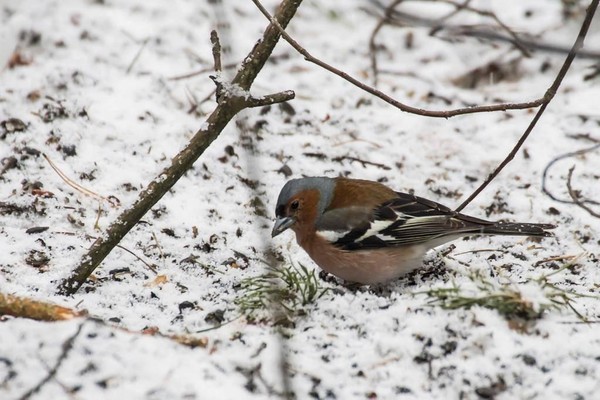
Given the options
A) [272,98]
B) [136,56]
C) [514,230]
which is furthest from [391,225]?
[136,56]

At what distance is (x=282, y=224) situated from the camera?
4.38 m

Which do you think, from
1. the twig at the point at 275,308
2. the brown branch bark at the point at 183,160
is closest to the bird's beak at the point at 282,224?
the twig at the point at 275,308

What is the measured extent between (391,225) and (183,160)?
1149 millimetres

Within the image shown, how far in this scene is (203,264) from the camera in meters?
4.35

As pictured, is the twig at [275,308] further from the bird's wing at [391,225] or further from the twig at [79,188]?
the twig at [79,188]

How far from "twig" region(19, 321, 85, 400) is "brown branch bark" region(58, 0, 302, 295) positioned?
0.63 m

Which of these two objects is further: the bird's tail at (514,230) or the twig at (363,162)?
the twig at (363,162)

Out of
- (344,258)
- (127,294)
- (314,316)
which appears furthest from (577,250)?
(127,294)

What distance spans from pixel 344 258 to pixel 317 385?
1002mm

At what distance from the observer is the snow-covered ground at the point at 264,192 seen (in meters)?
3.23

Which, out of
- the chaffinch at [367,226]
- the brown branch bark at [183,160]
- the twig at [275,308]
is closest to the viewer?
the twig at [275,308]

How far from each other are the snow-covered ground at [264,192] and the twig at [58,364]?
0.02 m

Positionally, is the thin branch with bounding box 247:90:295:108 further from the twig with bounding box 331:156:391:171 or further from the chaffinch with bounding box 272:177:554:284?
the twig with bounding box 331:156:391:171

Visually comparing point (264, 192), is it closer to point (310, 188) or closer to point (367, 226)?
point (310, 188)
